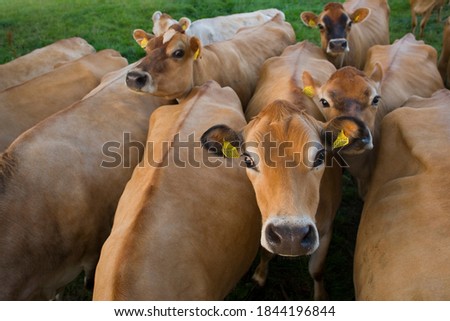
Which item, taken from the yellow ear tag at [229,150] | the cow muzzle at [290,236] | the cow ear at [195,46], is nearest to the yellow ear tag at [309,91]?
the yellow ear tag at [229,150]

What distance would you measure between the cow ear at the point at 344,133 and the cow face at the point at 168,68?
196 cm

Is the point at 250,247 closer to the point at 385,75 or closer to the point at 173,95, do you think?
the point at 173,95

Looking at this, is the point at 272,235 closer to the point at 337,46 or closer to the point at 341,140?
the point at 341,140

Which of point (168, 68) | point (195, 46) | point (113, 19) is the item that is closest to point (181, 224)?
point (168, 68)

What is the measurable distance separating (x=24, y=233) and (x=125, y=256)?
4.15ft

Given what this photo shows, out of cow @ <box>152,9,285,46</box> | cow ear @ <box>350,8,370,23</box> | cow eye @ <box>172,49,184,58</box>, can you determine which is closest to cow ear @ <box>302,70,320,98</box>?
cow eye @ <box>172,49,184,58</box>

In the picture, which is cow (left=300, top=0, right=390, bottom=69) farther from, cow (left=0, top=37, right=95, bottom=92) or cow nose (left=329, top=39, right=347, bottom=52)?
cow (left=0, top=37, right=95, bottom=92)

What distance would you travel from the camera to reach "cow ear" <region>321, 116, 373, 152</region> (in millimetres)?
3170

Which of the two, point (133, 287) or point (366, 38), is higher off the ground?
point (133, 287)

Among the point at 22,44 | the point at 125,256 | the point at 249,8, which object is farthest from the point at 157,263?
the point at 249,8

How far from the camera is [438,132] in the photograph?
146 inches

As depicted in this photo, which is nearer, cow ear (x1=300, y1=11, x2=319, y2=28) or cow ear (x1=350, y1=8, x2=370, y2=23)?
cow ear (x1=350, y1=8, x2=370, y2=23)

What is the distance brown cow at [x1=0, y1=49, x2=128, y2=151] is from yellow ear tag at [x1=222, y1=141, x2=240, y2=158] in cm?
256

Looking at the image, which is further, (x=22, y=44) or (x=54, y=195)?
(x=22, y=44)
